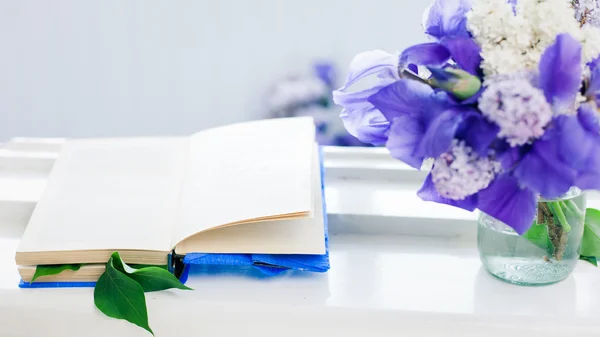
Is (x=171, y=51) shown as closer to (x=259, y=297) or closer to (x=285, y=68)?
(x=285, y=68)

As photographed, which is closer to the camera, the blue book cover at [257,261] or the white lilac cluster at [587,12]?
the white lilac cluster at [587,12]

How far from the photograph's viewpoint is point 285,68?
43.4 inches

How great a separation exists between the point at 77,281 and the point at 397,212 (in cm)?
35

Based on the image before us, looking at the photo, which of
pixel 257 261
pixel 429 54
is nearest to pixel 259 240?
pixel 257 261

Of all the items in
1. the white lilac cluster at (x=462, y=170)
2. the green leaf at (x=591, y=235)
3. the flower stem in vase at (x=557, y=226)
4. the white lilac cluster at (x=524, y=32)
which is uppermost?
the white lilac cluster at (x=524, y=32)

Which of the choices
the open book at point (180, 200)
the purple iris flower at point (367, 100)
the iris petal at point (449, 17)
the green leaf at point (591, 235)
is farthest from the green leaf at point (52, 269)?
the green leaf at point (591, 235)

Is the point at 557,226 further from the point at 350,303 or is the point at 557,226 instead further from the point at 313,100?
the point at 313,100

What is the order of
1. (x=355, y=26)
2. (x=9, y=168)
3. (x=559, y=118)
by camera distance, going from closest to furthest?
1. (x=559, y=118)
2. (x=9, y=168)
3. (x=355, y=26)

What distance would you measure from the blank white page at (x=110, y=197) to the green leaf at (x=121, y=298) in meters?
0.03

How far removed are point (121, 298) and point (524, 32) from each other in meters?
0.40

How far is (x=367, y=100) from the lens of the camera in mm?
592

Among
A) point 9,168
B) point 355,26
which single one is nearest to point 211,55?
point 355,26

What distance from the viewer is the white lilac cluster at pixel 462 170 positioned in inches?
20.2

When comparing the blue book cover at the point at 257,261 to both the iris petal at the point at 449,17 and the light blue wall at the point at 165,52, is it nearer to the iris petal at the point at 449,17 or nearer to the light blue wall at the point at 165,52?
the iris petal at the point at 449,17
